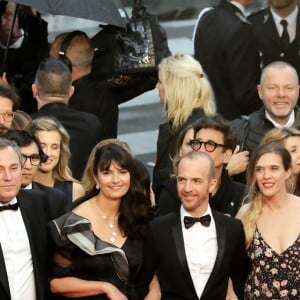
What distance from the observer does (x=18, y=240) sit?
829cm

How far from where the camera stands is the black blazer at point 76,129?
10.3 metres

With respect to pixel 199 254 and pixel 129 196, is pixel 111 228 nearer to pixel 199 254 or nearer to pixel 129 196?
pixel 129 196

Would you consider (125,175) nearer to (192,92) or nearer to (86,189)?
(86,189)

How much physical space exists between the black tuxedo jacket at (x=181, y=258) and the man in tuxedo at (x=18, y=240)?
0.71 metres

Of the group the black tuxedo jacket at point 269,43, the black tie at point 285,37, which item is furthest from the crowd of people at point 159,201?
the black tie at point 285,37

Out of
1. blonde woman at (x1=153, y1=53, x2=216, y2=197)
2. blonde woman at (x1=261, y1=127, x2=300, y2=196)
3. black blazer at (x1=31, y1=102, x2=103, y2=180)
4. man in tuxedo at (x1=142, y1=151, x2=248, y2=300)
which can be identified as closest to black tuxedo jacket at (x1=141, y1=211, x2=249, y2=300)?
man in tuxedo at (x1=142, y1=151, x2=248, y2=300)

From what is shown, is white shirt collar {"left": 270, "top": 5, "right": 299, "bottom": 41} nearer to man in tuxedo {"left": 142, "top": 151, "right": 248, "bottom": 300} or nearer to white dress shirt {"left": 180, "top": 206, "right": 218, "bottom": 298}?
man in tuxedo {"left": 142, "top": 151, "right": 248, "bottom": 300}

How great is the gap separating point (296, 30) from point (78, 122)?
285 cm

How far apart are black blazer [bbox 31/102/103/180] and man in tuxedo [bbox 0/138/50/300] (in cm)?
186

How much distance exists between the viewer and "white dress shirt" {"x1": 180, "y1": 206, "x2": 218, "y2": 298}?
8.59 m

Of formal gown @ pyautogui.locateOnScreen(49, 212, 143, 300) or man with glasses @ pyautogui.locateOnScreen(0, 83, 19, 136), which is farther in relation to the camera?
man with glasses @ pyautogui.locateOnScreen(0, 83, 19, 136)

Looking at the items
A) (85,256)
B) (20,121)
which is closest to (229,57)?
(20,121)

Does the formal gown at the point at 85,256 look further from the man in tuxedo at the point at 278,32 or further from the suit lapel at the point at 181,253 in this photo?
the man in tuxedo at the point at 278,32

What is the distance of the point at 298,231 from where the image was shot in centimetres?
877
